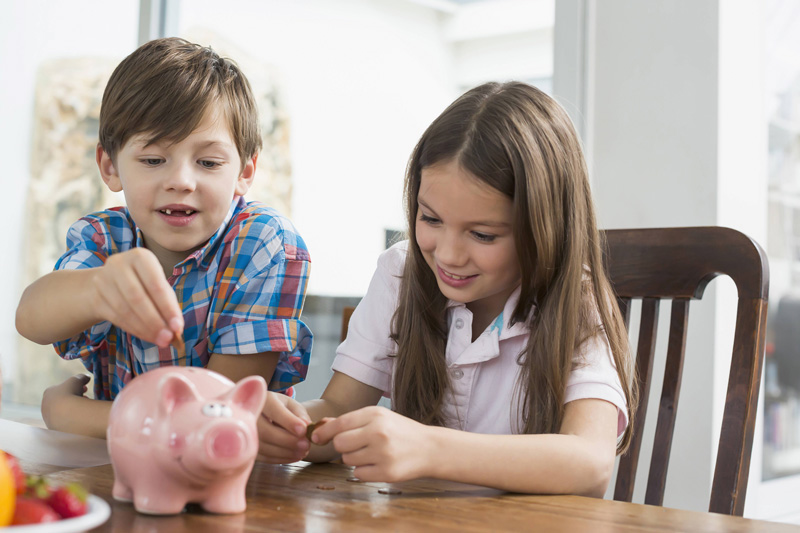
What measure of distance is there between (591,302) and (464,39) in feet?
4.37

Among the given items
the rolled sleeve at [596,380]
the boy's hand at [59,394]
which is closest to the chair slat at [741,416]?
the rolled sleeve at [596,380]

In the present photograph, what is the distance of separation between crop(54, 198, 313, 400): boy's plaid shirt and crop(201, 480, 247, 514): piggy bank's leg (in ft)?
1.49

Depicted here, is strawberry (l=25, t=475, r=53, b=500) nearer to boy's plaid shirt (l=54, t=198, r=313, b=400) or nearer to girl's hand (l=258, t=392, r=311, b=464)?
girl's hand (l=258, t=392, r=311, b=464)

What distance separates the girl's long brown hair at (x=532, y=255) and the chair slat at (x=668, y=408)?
47 millimetres

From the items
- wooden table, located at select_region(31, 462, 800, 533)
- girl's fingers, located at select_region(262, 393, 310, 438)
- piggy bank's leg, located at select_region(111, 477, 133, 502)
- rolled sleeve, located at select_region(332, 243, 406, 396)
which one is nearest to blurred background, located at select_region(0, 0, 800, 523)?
rolled sleeve, located at select_region(332, 243, 406, 396)

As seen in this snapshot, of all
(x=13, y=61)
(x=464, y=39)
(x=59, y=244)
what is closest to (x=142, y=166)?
(x=464, y=39)

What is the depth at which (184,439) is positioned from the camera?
1.89ft

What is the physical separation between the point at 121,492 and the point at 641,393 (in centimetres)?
76

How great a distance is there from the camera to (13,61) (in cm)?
288

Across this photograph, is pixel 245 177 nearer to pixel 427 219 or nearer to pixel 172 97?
pixel 172 97

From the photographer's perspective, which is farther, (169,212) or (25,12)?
(25,12)

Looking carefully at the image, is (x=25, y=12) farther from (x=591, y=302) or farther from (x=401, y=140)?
(x=591, y=302)

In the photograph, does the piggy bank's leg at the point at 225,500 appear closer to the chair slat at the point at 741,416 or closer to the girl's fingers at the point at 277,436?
the girl's fingers at the point at 277,436

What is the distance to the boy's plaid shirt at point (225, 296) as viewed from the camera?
Answer: 111 centimetres
